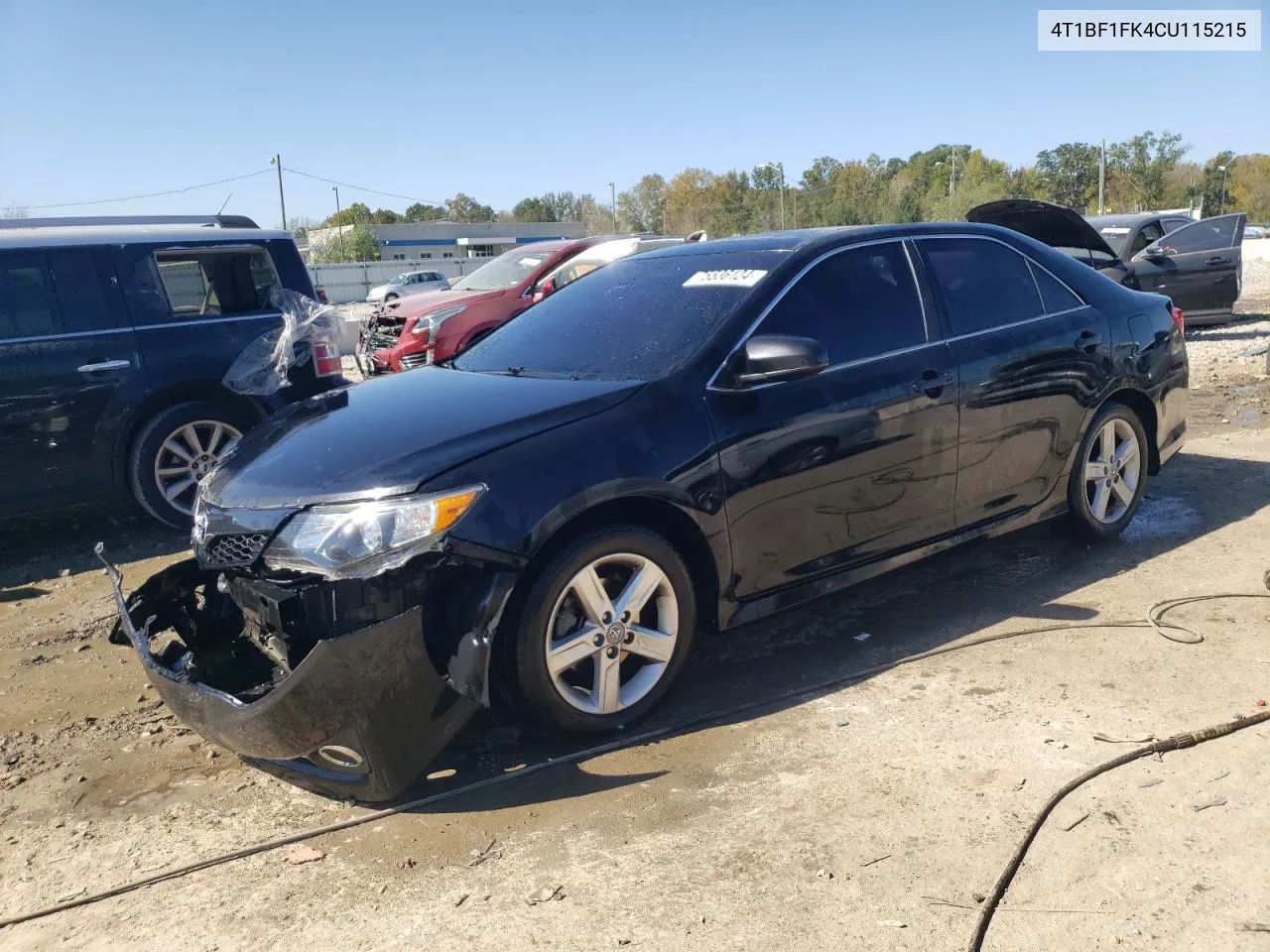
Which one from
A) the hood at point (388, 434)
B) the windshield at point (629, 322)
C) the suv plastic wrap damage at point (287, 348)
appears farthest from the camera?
the suv plastic wrap damage at point (287, 348)

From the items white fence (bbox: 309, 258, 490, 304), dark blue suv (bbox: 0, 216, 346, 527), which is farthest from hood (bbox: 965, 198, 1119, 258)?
white fence (bbox: 309, 258, 490, 304)

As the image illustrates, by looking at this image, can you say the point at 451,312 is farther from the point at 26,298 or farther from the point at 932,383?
the point at 932,383

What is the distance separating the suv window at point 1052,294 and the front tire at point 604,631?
105 inches

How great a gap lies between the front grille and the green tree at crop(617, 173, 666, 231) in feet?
325

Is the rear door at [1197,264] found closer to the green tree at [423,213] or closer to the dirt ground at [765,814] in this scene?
the dirt ground at [765,814]

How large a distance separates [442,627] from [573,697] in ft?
1.88

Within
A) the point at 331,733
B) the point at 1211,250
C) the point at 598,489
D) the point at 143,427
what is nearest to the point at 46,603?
the point at 143,427

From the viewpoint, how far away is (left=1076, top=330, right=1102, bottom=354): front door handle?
4992mm

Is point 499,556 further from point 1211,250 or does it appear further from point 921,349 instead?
point 1211,250

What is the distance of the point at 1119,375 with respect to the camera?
16.9 ft

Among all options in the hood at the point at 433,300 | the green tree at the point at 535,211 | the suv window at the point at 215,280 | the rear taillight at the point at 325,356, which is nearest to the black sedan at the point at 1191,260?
the hood at the point at 433,300

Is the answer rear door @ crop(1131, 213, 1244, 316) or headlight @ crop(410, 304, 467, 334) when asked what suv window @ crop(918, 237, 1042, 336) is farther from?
rear door @ crop(1131, 213, 1244, 316)

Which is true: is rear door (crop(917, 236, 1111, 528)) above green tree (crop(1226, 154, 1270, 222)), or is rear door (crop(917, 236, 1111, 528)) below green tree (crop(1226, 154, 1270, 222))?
above

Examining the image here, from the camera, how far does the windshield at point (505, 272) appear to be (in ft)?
40.5
